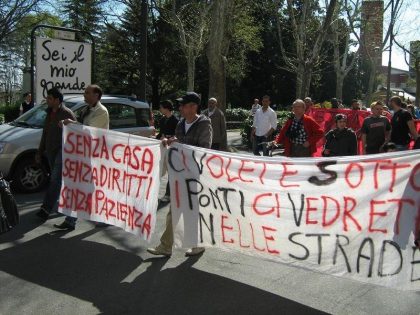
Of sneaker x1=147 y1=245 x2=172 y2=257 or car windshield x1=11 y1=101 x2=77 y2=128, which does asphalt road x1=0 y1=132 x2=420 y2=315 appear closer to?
sneaker x1=147 y1=245 x2=172 y2=257

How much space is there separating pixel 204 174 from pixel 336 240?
55.7 inches

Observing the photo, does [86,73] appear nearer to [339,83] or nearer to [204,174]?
[204,174]

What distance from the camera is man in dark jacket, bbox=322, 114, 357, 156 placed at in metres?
8.08

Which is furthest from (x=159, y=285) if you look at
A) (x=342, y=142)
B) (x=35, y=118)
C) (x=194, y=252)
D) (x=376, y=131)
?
(x=376, y=131)

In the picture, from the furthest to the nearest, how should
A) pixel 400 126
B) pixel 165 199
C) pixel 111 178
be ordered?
pixel 400 126 → pixel 165 199 → pixel 111 178

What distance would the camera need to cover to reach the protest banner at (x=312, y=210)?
3.80 m

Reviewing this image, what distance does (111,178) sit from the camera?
5766 millimetres

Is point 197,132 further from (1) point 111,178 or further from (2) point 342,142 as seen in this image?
(2) point 342,142

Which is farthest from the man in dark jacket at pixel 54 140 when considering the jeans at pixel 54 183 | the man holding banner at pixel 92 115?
the man holding banner at pixel 92 115

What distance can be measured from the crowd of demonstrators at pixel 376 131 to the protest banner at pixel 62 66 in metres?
6.14

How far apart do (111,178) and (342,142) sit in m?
4.01

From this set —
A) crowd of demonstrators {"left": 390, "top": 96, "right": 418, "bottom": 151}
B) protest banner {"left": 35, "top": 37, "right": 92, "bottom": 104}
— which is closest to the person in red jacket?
crowd of demonstrators {"left": 390, "top": 96, "right": 418, "bottom": 151}

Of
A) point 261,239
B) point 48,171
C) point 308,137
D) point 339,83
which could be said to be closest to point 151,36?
point 339,83

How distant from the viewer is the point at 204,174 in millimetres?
4840
